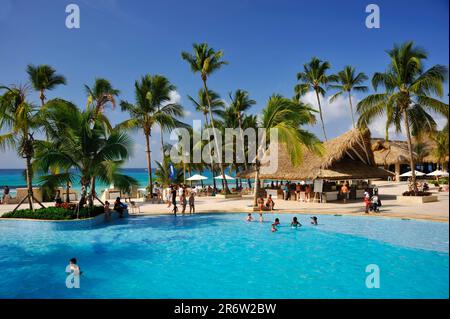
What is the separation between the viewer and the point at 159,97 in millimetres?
23875

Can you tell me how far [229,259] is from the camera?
374 inches

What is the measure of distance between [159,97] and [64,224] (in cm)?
1304

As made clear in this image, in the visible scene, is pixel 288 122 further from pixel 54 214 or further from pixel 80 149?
pixel 54 214

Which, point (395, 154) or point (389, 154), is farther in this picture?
point (389, 154)

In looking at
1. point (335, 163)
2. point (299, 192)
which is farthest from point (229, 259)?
point (335, 163)

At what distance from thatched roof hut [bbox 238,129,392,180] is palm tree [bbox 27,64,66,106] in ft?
55.4

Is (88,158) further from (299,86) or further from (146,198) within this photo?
(299,86)

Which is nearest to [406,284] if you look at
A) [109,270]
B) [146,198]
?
[109,270]

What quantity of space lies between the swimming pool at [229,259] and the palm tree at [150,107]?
1058 cm

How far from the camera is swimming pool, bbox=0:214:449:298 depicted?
7191 millimetres

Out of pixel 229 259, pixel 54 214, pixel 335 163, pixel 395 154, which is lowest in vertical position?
pixel 229 259

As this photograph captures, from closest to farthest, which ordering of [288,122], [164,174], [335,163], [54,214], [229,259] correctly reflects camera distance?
[229,259] → [54,214] → [288,122] → [335,163] → [164,174]

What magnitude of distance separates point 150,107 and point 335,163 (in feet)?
48.0
